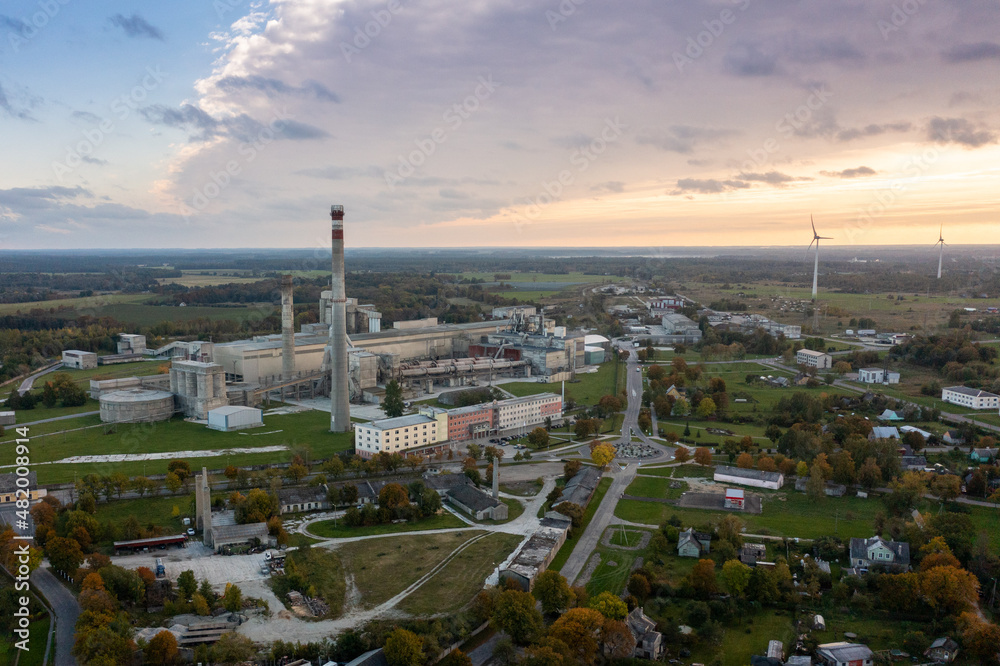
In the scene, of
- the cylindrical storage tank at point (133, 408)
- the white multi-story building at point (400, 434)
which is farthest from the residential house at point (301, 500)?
the cylindrical storage tank at point (133, 408)

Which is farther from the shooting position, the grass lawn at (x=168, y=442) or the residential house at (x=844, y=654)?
the grass lawn at (x=168, y=442)

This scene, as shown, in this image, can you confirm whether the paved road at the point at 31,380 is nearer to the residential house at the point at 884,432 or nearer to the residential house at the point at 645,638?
the residential house at the point at 645,638

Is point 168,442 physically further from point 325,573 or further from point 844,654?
point 844,654

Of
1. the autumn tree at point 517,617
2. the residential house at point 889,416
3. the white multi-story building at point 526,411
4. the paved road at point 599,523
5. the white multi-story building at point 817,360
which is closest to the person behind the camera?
the autumn tree at point 517,617

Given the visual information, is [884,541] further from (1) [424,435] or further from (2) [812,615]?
(1) [424,435]

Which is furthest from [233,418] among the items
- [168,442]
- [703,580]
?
[703,580]

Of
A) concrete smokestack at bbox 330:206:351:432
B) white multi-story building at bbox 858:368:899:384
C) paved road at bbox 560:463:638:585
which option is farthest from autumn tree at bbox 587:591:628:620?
white multi-story building at bbox 858:368:899:384

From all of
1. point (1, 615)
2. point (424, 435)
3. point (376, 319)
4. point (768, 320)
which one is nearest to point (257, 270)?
point (376, 319)
